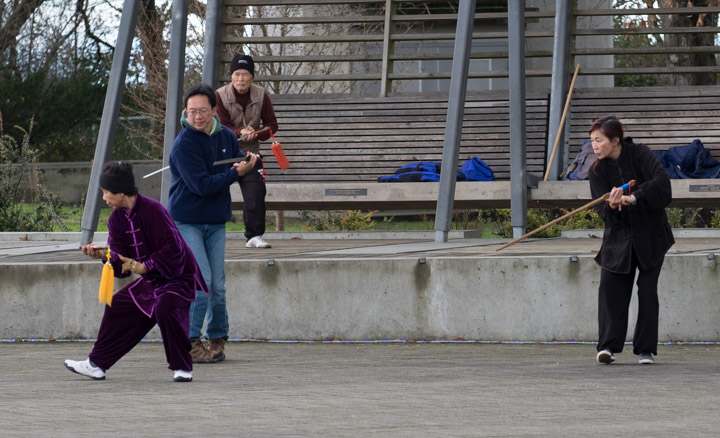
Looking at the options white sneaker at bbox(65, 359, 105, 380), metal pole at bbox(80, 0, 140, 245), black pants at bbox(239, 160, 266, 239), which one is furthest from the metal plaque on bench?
white sneaker at bbox(65, 359, 105, 380)

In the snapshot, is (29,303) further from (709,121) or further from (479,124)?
(709,121)

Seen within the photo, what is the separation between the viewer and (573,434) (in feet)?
18.1

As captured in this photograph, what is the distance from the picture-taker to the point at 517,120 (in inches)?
479

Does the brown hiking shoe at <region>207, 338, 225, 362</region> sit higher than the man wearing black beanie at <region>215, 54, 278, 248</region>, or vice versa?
the man wearing black beanie at <region>215, 54, 278, 248</region>

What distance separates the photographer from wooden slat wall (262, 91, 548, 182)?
14.1m

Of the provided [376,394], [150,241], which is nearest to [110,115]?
[150,241]

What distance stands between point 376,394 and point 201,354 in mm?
2056

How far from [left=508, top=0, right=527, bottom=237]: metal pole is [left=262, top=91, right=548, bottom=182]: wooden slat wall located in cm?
164

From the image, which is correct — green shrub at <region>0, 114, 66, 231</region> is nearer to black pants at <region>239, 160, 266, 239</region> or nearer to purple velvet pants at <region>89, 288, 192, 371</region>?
black pants at <region>239, 160, 266, 239</region>

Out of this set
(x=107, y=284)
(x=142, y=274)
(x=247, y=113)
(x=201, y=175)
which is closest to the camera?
(x=107, y=284)

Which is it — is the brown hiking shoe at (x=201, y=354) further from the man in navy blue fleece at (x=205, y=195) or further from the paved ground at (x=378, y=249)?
the paved ground at (x=378, y=249)

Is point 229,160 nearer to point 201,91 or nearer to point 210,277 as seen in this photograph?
point 201,91

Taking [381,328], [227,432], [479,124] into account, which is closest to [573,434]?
[227,432]

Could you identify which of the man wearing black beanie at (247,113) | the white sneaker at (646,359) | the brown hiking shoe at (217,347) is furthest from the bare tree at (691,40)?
the brown hiking shoe at (217,347)
